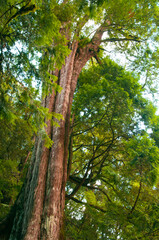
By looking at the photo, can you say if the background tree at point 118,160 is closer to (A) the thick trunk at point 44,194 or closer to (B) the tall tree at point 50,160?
(B) the tall tree at point 50,160

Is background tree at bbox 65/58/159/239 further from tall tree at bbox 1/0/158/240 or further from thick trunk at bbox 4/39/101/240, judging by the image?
thick trunk at bbox 4/39/101/240

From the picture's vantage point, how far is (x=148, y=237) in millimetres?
3623

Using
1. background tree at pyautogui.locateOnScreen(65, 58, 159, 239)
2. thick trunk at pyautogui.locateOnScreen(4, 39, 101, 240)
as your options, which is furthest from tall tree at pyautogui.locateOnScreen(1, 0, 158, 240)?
background tree at pyautogui.locateOnScreen(65, 58, 159, 239)

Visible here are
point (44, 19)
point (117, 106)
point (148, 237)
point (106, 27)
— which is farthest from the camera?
point (106, 27)

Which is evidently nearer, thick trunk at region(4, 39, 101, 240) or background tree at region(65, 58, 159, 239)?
thick trunk at region(4, 39, 101, 240)

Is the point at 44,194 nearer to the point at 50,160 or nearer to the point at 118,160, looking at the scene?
the point at 50,160

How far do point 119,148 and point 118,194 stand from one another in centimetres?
134

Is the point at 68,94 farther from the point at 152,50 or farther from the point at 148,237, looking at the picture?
the point at 152,50

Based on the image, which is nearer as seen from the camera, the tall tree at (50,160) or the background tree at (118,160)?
the tall tree at (50,160)

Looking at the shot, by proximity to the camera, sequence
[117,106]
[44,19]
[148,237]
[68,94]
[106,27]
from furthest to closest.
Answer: [106,27], [117,106], [68,94], [148,237], [44,19]

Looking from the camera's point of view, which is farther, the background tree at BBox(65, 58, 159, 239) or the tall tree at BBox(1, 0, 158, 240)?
the background tree at BBox(65, 58, 159, 239)

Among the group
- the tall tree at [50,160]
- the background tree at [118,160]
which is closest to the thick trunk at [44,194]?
the tall tree at [50,160]

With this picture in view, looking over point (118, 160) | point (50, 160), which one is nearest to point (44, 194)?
point (50, 160)

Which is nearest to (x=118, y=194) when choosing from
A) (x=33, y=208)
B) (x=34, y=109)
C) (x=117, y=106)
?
(x=117, y=106)
